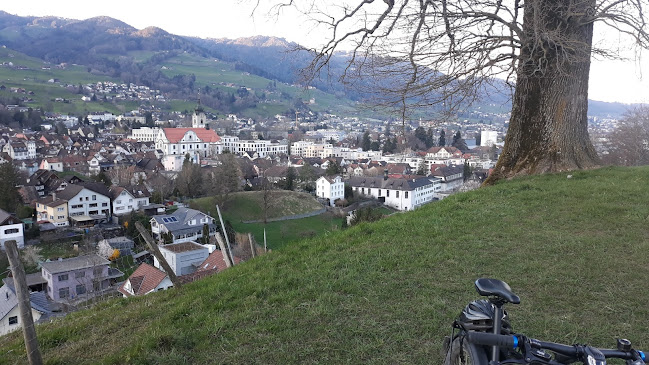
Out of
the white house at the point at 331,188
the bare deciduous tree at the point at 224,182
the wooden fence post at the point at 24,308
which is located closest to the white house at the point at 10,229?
the bare deciduous tree at the point at 224,182

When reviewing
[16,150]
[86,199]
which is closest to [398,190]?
[86,199]

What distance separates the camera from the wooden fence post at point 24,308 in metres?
3.79

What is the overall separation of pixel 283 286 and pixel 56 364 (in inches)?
85.4

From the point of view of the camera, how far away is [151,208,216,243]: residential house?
3288 centimetres

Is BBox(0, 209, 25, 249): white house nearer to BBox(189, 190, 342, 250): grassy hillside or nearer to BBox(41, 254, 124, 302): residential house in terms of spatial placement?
BBox(41, 254, 124, 302): residential house

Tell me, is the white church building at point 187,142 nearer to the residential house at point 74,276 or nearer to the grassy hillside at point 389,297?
the residential house at point 74,276

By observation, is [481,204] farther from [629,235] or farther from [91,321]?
[91,321]

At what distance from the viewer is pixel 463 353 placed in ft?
7.14

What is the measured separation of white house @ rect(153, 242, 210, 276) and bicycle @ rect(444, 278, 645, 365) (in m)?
23.9

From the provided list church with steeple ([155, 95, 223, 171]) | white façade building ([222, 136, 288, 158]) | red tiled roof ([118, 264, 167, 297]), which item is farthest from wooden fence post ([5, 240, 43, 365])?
white façade building ([222, 136, 288, 158])

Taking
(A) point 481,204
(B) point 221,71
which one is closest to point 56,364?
(A) point 481,204

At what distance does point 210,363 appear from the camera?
3.54 metres

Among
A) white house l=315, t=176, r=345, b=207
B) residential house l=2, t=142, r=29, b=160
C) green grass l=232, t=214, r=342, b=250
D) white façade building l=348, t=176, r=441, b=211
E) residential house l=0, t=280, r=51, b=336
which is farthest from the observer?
residential house l=2, t=142, r=29, b=160

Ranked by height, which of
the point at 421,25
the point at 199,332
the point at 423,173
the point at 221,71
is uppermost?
the point at 221,71
